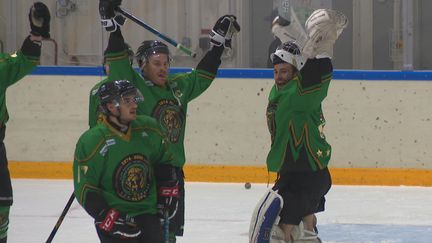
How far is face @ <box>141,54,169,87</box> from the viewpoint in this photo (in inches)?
210

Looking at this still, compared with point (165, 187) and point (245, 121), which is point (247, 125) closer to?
point (245, 121)

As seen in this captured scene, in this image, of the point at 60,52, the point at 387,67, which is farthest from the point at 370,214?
the point at 60,52

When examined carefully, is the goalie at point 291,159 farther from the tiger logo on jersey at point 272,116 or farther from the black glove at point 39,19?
the black glove at point 39,19

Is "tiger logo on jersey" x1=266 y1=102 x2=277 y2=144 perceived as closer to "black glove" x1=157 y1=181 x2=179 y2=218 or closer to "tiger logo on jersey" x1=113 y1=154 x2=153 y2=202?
"black glove" x1=157 y1=181 x2=179 y2=218

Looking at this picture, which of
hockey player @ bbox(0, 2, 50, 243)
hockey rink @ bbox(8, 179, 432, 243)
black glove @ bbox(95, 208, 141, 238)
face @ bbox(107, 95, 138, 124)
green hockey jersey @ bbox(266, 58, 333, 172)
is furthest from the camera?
hockey rink @ bbox(8, 179, 432, 243)

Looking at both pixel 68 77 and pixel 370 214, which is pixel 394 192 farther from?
pixel 68 77

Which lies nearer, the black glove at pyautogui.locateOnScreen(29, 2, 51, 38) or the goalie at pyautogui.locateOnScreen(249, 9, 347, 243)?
the goalie at pyautogui.locateOnScreen(249, 9, 347, 243)

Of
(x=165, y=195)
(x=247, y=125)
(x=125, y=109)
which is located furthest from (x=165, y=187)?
(x=247, y=125)

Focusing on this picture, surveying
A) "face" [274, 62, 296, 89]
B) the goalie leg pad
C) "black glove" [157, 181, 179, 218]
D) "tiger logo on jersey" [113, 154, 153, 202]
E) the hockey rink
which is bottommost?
the hockey rink

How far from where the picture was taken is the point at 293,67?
17.4 feet

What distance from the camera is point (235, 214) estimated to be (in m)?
7.49

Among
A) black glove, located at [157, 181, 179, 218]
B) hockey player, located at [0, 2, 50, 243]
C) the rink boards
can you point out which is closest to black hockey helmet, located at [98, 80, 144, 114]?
black glove, located at [157, 181, 179, 218]

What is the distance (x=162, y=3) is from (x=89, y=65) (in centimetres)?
74

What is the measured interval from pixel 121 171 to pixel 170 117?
880 millimetres
